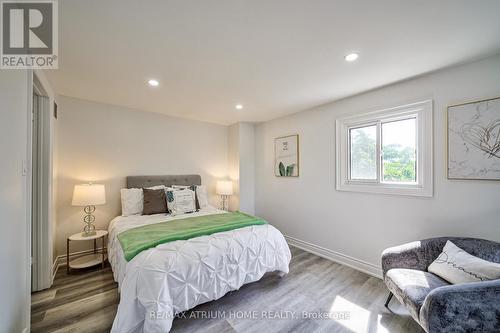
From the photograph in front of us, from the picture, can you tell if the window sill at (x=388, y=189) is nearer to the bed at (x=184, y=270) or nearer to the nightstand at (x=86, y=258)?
the bed at (x=184, y=270)

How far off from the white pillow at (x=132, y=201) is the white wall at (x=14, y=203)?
1478mm

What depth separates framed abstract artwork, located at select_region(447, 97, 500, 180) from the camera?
1748mm

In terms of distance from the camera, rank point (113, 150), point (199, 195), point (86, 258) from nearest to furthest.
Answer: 1. point (86, 258)
2. point (113, 150)
3. point (199, 195)

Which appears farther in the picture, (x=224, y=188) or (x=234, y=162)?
(x=234, y=162)

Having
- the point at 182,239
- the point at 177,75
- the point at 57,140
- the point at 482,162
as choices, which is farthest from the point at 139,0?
the point at 482,162

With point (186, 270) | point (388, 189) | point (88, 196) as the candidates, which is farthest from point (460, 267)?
point (88, 196)

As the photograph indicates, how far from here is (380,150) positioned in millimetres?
2566

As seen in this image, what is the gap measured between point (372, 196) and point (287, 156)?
4.92ft

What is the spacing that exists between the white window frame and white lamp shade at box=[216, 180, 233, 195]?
1.99 m

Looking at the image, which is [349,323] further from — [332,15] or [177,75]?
[177,75]

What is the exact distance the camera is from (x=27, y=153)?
147 centimetres

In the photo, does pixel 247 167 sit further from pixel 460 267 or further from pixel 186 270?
pixel 460 267

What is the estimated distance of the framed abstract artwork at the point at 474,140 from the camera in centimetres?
175

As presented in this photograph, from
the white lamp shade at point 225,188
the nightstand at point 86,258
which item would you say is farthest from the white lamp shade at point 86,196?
the white lamp shade at point 225,188
